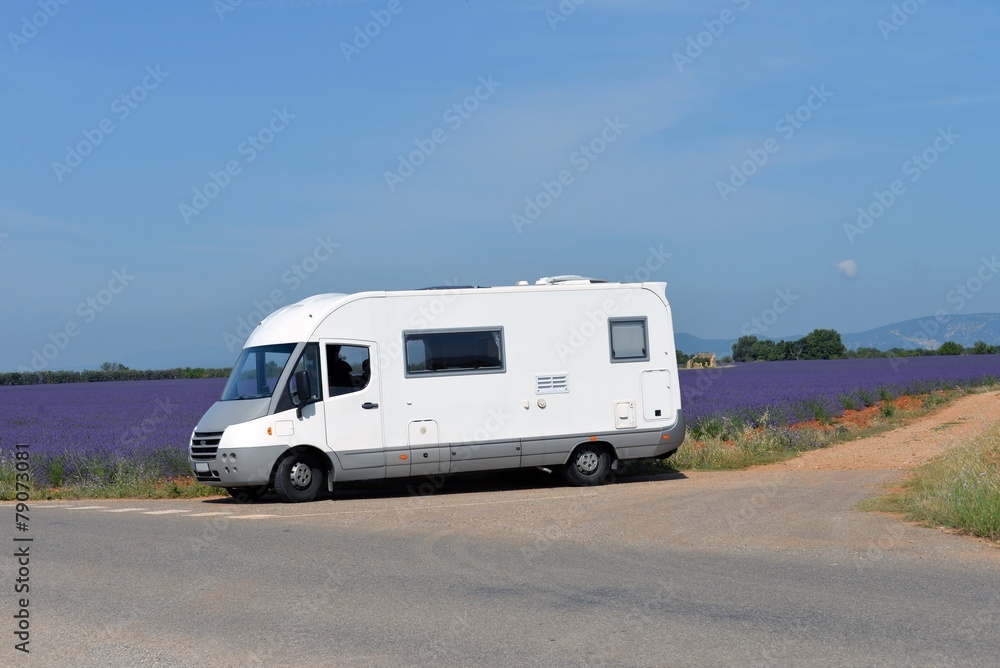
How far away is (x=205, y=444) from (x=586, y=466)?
→ 17.6 ft

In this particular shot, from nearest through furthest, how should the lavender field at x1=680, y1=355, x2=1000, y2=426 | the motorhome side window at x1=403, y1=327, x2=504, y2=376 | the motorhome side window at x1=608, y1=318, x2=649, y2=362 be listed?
the motorhome side window at x1=403, y1=327, x2=504, y2=376
the motorhome side window at x1=608, y1=318, x2=649, y2=362
the lavender field at x1=680, y1=355, x2=1000, y2=426

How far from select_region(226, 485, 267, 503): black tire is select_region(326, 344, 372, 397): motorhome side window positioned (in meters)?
1.80

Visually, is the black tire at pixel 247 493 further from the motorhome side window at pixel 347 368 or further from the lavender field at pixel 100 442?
the lavender field at pixel 100 442

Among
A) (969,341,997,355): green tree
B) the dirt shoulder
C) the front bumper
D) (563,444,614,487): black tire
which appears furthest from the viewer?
(969,341,997,355): green tree

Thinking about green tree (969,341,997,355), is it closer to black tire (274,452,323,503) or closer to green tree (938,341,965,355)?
green tree (938,341,965,355)

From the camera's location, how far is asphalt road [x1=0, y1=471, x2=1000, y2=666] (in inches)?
250

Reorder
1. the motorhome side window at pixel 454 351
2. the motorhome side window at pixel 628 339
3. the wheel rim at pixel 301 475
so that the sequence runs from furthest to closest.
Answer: the motorhome side window at pixel 628 339 < the motorhome side window at pixel 454 351 < the wheel rim at pixel 301 475

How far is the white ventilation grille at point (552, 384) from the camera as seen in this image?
1567 cm

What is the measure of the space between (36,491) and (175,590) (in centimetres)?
1006

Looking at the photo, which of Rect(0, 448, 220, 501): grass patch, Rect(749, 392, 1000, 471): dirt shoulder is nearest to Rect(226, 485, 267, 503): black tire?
Rect(0, 448, 220, 501): grass patch

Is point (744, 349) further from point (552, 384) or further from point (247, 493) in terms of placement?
point (247, 493)

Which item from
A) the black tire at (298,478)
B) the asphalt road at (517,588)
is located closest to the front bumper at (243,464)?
the black tire at (298,478)

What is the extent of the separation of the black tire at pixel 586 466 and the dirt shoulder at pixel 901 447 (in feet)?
10.6

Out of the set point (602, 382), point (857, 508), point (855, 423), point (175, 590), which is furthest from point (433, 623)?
point (855, 423)
